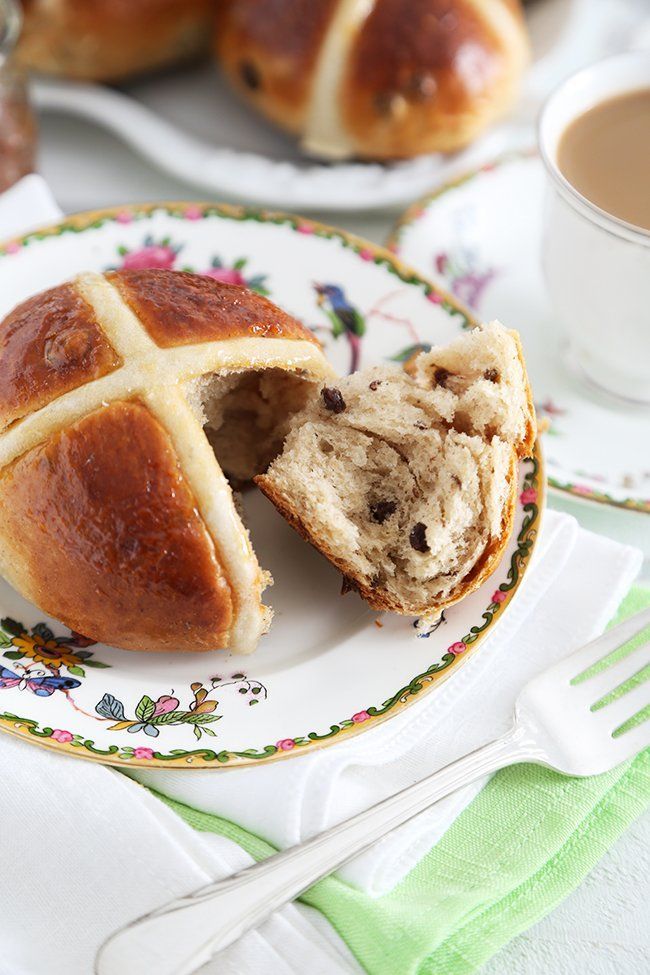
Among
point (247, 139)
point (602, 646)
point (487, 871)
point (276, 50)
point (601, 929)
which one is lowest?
point (601, 929)

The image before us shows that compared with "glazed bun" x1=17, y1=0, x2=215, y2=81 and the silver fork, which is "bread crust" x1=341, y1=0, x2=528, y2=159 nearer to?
"glazed bun" x1=17, y1=0, x2=215, y2=81

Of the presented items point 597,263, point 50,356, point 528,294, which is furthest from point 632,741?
point 528,294

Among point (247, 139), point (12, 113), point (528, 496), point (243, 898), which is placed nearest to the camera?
point (243, 898)

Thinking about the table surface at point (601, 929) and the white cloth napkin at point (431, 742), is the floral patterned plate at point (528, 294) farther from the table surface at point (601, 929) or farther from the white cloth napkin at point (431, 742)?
the table surface at point (601, 929)

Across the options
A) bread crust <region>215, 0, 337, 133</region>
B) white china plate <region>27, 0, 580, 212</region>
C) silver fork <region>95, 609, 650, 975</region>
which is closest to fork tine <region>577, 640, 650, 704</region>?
silver fork <region>95, 609, 650, 975</region>

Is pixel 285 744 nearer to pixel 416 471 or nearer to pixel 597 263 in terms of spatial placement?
pixel 416 471

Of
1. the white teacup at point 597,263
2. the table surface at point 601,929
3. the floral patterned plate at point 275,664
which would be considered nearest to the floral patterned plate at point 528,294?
the white teacup at point 597,263

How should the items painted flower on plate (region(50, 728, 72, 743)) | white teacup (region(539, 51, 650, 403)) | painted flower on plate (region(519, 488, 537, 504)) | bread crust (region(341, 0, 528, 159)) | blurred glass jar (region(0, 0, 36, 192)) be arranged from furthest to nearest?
1. bread crust (region(341, 0, 528, 159))
2. blurred glass jar (region(0, 0, 36, 192))
3. white teacup (region(539, 51, 650, 403))
4. painted flower on plate (region(519, 488, 537, 504))
5. painted flower on plate (region(50, 728, 72, 743))
